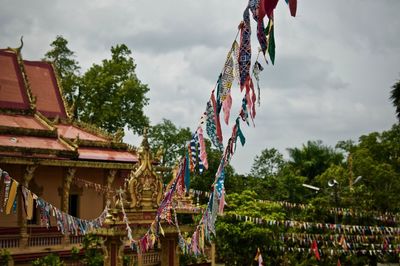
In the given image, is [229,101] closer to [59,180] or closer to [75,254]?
[75,254]

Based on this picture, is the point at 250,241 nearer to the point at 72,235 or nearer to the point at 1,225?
the point at 72,235

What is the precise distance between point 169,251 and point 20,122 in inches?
394

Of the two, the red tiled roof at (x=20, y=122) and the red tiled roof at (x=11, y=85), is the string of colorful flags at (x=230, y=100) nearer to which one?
the red tiled roof at (x=20, y=122)

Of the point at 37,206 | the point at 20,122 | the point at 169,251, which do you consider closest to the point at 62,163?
the point at 20,122

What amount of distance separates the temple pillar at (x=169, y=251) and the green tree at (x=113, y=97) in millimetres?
18166

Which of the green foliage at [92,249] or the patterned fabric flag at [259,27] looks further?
the green foliage at [92,249]

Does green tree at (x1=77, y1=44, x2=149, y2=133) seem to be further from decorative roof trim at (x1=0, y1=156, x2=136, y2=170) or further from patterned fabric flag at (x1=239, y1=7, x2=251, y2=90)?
patterned fabric flag at (x1=239, y1=7, x2=251, y2=90)

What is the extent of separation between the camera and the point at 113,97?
34812 mm

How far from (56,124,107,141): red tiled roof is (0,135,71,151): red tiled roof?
236 centimetres

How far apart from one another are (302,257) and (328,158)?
20.0 metres

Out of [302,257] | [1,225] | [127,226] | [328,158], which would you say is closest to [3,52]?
[1,225]

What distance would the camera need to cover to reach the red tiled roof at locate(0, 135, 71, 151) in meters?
20.9

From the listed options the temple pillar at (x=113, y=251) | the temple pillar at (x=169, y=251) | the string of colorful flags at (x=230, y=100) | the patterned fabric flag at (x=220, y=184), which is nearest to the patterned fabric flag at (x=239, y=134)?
the string of colorful flags at (x=230, y=100)

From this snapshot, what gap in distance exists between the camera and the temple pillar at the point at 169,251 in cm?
1714
